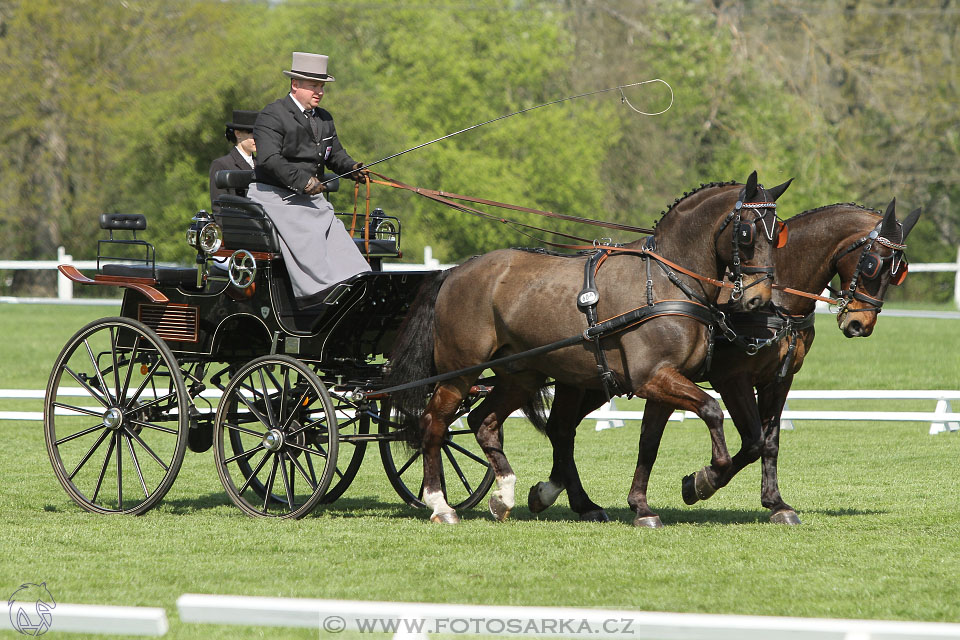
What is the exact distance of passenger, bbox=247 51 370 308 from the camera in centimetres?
737

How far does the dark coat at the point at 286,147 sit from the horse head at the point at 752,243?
238 centimetres

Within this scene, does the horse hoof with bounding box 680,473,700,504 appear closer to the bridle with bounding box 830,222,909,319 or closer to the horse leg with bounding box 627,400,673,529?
the horse leg with bounding box 627,400,673,529

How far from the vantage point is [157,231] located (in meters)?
30.6

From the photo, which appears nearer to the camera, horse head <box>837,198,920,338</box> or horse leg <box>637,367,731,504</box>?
horse leg <box>637,367,731,504</box>

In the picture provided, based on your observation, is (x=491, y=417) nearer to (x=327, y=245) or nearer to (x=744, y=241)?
(x=327, y=245)

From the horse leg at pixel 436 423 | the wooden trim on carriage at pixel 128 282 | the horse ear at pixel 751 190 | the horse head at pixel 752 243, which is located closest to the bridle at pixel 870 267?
the horse head at pixel 752 243

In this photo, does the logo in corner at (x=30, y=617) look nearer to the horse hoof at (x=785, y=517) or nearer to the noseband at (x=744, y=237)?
the noseband at (x=744, y=237)

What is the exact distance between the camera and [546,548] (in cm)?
629

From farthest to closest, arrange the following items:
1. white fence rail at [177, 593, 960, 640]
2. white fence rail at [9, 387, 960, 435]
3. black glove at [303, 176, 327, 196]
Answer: white fence rail at [9, 387, 960, 435], black glove at [303, 176, 327, 196], white fence rail at [177, 593, 960, 640]

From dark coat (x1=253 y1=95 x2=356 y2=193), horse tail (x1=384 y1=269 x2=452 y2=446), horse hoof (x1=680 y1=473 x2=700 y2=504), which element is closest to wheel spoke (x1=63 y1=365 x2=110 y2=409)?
dark coat (x1=253 y1=95 x2=356 y2=193)

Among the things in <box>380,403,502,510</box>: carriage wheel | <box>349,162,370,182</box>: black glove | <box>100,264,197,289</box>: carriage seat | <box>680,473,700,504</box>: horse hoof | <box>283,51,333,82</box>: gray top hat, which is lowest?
<box>380,403,502,510</box>: carriage wheel

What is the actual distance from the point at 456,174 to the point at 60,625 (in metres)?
34.6

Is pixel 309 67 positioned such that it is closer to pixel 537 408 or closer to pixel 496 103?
pixel 537 408

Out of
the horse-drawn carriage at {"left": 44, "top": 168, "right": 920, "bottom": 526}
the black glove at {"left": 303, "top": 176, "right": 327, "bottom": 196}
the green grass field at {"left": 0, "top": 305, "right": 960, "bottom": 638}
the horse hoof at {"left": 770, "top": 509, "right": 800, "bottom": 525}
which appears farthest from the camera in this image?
the black glove at {"left": 303, "top": 176, "right": 327, "bottom": 196}
